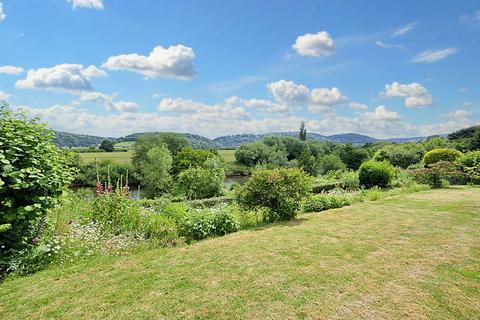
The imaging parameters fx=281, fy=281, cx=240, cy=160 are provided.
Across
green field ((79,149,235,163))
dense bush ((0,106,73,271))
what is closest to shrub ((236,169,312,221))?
dense bush ((0,106,73,271))

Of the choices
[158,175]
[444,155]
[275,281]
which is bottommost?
A: [158,175]

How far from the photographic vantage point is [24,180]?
13.5ft

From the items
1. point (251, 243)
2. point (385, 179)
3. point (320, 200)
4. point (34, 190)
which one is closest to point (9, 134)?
point (34, 190)

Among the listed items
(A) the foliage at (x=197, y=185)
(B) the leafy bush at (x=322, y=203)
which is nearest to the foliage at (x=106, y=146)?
(A) the foliage at (x=197, y=185)

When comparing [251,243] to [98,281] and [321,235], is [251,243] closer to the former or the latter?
[321,235]

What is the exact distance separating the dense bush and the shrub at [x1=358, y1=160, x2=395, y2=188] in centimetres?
1543

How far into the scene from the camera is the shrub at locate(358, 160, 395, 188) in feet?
52.3

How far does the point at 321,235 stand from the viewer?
610 cm

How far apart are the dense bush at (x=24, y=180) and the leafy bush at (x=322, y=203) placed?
6.93 metres

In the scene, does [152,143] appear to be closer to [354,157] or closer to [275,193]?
[275,193]

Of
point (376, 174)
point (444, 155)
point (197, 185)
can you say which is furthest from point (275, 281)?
point (444, 155)

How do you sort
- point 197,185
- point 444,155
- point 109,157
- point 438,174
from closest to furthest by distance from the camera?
1. point 438,174
2. point 197,185
3. point 444,155
4. point 109,157

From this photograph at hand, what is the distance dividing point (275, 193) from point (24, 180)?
5498mm

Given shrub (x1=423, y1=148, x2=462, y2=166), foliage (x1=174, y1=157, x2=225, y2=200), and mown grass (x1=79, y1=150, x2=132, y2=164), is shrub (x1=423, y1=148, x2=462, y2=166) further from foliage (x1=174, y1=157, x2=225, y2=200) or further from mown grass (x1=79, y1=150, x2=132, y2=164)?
mown grass (x1=79, y1=150, x2=132, y2=164)
